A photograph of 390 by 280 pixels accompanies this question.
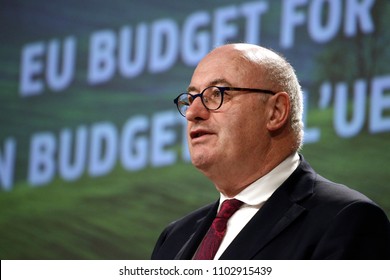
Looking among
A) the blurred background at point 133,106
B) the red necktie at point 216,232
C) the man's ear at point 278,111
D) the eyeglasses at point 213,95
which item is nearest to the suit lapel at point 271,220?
the red necktie at point 216,232

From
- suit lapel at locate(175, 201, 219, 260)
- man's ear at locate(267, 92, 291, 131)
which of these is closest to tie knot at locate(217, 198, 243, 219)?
suit lapel at locate(175, 201, 219, 260)

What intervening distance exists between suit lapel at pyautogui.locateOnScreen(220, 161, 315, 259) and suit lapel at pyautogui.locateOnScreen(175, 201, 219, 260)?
0.23m

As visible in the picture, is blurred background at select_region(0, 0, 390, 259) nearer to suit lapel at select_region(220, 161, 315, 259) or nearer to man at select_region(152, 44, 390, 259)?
man at select_region(152, 44, 390, 259)

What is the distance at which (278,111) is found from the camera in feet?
7.34

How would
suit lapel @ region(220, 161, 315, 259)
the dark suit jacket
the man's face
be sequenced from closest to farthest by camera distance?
the dark suit jacket
suit lapel @ region(220, 161, 315, 259)
the man's face

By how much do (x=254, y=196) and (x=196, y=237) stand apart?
25 cm

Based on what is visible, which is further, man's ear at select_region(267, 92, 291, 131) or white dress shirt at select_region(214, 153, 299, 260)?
man's ear at select_region(267, 92, 291, 131)

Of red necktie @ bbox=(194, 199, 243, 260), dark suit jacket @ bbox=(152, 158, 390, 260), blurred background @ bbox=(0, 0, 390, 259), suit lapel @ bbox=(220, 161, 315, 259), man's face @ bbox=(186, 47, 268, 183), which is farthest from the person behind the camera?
blurred background @ bbox=(0, 0, 390, 259)

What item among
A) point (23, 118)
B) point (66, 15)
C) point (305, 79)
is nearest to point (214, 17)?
point (305, 79)

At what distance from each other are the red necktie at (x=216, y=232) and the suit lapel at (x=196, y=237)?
0.17ft

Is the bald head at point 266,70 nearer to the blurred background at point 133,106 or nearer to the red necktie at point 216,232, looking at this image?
the red necktie at point 216,232

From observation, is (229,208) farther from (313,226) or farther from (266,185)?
(313,226)

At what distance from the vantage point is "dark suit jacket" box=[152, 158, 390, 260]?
70.9 inches
